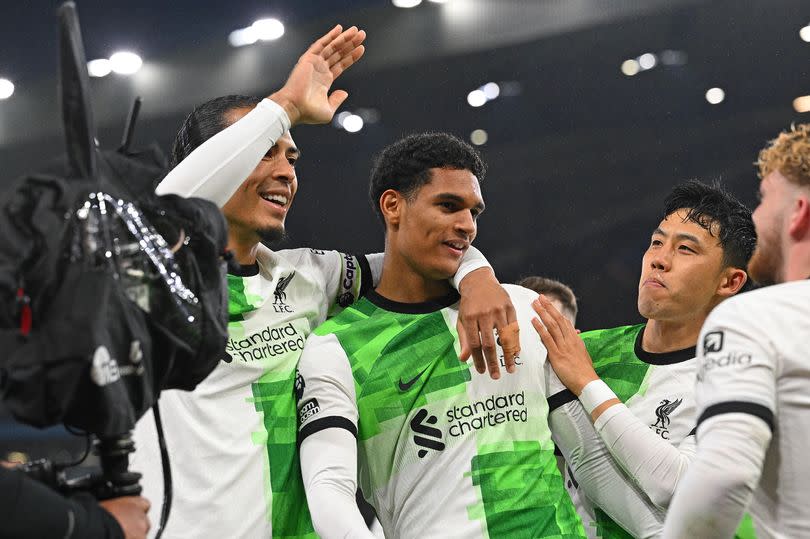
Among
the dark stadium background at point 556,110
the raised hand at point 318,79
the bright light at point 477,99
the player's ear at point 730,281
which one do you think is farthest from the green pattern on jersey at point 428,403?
the bright light at point 477,99

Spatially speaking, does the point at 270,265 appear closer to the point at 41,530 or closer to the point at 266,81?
the point at 41,530

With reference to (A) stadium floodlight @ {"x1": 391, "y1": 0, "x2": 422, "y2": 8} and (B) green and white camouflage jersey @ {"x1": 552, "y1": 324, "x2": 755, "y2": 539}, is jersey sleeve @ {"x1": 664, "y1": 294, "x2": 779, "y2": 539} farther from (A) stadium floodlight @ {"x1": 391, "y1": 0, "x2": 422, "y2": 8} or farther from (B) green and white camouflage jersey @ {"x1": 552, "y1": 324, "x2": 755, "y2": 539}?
(A) stadium floodlight @ {"x1": 391, "y1": 0, "x2": 422, "y2": 8}

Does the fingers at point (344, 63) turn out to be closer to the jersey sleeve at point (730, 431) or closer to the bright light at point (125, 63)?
the jersey sleeve at point (730, 431)

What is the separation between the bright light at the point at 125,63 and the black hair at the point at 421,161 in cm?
308

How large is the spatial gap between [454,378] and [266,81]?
3.63 m

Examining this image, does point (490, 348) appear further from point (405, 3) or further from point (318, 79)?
point (405, 3)

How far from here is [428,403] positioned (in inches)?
74.9

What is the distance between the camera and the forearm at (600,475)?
1.89 metres

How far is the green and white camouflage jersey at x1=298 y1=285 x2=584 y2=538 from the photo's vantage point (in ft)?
5.95

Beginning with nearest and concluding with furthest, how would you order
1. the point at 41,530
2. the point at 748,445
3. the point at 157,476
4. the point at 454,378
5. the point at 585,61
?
the point at 41,530 < the point at 748,445 < the point at 157,476 < the point at 454,378 < the point at 585,61

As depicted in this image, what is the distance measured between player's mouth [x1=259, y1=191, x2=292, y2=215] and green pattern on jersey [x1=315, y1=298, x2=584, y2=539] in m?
0.24

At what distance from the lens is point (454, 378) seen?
1.92m

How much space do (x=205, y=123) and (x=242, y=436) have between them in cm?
67

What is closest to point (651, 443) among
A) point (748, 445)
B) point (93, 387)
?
point (748, 445)
